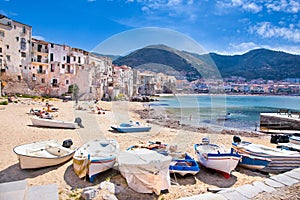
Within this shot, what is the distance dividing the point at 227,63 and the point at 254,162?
Answer: 11295cm

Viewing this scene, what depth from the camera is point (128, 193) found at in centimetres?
465

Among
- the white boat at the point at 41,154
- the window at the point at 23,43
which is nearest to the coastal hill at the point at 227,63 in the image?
the white boat at the point at 41,154

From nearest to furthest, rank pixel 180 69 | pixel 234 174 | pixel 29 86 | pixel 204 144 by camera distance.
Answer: pixel 234 174
pixel 204 144
pixel 180 69
pixel 29 86

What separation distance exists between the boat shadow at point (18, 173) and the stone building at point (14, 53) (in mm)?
25799

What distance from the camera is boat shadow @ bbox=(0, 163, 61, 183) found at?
17.2 feet

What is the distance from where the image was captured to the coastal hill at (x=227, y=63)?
30.3 feet

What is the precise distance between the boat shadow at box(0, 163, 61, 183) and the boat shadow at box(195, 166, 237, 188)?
4493 mm

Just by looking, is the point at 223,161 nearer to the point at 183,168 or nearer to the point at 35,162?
the point at 183,168

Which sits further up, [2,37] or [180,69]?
[2,37]

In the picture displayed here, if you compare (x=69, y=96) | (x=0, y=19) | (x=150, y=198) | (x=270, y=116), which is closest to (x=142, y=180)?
(x=150, y=198)

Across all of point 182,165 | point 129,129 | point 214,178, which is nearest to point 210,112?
point 129,129

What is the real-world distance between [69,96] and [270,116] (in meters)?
28.6

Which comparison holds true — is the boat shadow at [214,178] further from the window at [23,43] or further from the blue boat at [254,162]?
the window at [23,43]

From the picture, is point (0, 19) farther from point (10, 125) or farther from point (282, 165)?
point (282, 165)
